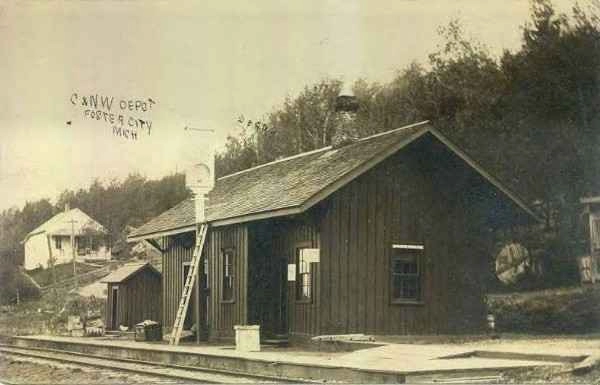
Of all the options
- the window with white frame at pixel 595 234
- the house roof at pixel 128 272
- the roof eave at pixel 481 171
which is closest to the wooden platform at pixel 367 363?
the roof eave at pixel 481 171

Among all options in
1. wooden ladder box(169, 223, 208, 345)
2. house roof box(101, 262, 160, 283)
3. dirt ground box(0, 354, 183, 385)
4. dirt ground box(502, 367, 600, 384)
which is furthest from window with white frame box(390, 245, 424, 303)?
house roof box(101, 262, 160, 283)

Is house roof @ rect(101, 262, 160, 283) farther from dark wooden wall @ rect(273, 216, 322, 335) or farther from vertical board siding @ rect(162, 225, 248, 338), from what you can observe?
dark wooden wall @ rect(273, 216, 322, 335)

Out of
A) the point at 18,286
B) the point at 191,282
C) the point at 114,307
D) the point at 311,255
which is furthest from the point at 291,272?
the point at 114,307

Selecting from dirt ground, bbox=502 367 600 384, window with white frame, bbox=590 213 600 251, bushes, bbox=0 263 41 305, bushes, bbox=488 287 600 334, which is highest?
window with white frame, bbox=590 213 600 251

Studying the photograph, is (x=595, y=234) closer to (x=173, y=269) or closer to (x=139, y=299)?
(x=173, y=269)

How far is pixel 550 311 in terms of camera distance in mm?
21172

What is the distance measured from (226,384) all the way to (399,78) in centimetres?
2238

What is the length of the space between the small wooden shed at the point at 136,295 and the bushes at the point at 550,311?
10.7 metres

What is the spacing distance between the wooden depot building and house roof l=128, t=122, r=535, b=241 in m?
0.04

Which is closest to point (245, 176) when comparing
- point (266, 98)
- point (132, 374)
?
point (266, 98)

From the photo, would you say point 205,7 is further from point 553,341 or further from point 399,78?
point 399,78

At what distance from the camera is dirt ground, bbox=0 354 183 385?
1289 cm

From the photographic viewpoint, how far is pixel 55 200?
18.8 metres

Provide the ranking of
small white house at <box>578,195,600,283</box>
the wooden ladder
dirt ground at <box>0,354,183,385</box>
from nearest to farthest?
dirt ground at <box>0,354,183,385</box>, small white house at <box>578,195,600,283</box>, the wooden ladder
